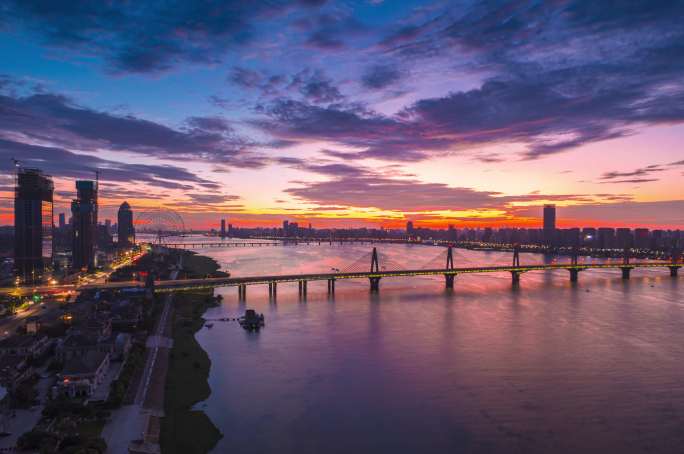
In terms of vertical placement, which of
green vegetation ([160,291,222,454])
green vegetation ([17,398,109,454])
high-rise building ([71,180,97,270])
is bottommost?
green vegetation ([160,291,222,454])

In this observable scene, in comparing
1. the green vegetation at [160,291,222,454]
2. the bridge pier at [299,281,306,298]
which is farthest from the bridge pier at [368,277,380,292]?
the green vegetation at [160,291,222,454]

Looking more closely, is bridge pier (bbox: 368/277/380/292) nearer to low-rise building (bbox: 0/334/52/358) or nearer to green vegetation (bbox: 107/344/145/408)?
green vegetation (bbox: 107/344/145/408)

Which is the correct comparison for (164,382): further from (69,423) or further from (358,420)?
(358,420)

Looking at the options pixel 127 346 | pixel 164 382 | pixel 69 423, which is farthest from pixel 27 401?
pixel 127 346

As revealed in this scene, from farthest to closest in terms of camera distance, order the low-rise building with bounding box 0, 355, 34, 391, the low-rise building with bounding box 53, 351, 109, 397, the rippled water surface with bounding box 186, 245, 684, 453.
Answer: the low-rise building with bounding box 0, 355, 34, 391, the low-rise building with bounding box 53, 351, 109, 397, the rippled water surface with bounding box 186, 245, 684, 453

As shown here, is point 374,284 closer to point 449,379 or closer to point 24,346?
point 449,379

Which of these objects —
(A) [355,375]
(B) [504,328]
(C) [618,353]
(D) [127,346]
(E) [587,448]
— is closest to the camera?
(E) [587,448]

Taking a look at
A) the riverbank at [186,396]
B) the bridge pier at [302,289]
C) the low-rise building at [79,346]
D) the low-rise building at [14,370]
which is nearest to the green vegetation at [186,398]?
the riverbank at [186,396]

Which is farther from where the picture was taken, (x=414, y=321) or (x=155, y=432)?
(x=414, y=321)
